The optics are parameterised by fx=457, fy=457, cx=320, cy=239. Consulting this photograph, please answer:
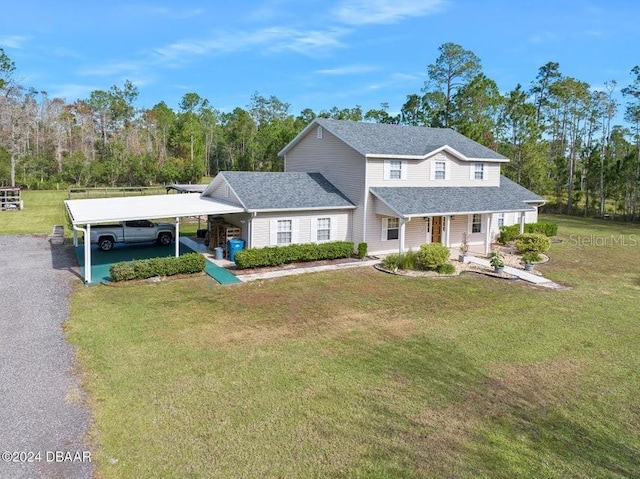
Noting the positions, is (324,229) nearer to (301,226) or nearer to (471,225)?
(301,226)

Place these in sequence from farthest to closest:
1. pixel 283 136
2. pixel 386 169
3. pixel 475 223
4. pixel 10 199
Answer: pixel 283 136, pixel 10 199, pixel 475 223, pixel 386 169

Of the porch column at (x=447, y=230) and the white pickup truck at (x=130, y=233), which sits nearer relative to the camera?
the white pickup truck at (x=130, y=233)

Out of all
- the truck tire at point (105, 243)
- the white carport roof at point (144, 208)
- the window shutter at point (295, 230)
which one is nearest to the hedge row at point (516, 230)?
the window shutter at point (295, 230)

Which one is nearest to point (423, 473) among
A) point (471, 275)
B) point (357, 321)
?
point (357, 321)

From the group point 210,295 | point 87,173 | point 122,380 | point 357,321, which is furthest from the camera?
point 87,173

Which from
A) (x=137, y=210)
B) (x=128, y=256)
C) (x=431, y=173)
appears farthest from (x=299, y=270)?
(x=431, y=173)

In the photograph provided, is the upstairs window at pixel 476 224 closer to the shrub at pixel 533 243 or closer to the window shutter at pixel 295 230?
the shrub at pixel 533 243

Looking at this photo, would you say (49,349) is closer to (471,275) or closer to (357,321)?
(357,321)
